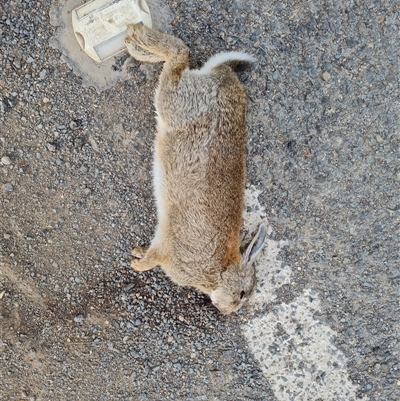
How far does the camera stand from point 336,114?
3.92 metres

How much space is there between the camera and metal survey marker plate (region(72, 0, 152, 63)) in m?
3.57

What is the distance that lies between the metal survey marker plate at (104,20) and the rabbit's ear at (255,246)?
6.12ft

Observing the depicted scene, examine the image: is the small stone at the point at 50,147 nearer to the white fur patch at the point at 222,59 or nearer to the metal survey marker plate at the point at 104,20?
the metal survey marker plate at the point at 104,20

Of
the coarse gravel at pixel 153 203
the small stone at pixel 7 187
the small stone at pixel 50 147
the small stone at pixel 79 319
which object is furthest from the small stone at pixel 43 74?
the small stone at pixel 79 319

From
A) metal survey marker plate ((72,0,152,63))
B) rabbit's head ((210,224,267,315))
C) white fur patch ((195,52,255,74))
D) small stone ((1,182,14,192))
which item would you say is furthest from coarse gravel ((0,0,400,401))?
rabbit's head ((210,224,267,315))

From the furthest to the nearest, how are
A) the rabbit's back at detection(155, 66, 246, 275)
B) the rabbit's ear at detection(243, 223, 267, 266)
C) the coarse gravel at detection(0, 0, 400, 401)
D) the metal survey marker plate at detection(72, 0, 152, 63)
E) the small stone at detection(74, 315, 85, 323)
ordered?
the small stone at detection(74, 315, 85, 323) < the coarse gravel at detection(0, 0, 400, 401) < the rabbit's ear at detection(243, 223, 267, 266) < the metal survey marker plate at detection(72, 0, 152, 63) < the rabbit's back at detection(155, 66, 246, 275)

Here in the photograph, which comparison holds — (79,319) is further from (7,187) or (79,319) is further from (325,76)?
(325,76)

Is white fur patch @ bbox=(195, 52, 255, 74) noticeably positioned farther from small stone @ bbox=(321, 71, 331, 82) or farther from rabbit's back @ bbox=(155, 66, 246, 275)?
small stone @ bbox=(321, 71, 331, 82)

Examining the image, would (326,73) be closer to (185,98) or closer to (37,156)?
(185,98)

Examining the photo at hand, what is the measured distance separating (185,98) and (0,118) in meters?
1.54

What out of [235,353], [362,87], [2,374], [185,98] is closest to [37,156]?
[185,98]

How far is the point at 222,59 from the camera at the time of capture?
3662mm

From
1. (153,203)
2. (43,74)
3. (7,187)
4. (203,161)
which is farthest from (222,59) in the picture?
(7,187)

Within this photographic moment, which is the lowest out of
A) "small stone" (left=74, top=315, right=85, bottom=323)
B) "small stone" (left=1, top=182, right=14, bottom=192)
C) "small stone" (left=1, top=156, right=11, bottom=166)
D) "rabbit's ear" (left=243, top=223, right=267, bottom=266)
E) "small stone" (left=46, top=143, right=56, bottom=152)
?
"small stone" (left=74, top=315, right=85, bottom=323)
